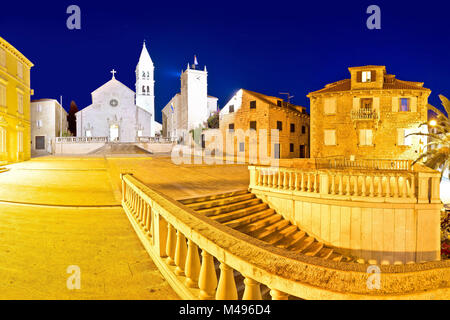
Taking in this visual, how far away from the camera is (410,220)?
335 inches

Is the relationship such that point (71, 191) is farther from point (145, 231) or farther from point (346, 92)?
point (346, 92)

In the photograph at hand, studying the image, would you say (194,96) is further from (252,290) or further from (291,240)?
(252,290)

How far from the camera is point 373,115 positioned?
24812 millimetres

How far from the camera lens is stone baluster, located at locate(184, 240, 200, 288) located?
9.02 feet

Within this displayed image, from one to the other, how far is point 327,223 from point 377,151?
20.6m

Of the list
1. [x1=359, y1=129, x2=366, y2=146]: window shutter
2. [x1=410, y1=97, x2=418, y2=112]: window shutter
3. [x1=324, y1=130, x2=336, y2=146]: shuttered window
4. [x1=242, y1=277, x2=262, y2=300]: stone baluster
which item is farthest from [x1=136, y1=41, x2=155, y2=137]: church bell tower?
[x1=242, y1=277, x2=262, y2=300]: stone baluster

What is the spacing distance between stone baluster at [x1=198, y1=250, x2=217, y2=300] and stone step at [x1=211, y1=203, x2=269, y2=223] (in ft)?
14.8

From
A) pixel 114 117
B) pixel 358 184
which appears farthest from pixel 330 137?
pixel 114 117

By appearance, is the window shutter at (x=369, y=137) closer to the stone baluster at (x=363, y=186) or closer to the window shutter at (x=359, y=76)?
the window shutter at (x=359, y=76)

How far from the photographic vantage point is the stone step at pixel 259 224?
24.1ft

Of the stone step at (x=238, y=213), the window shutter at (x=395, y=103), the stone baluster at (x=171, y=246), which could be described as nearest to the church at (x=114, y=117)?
the window shutter at (x=395, y=103)

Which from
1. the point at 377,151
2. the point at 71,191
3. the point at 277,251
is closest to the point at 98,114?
→ the point at 71,191

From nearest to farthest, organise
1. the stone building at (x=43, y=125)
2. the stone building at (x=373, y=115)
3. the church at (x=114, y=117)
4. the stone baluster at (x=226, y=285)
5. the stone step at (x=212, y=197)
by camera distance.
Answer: the stone baluster at (x=226, y=285) → the stone step at (x=212, y=197) → the stone building at (x=373, y=115) → the stone building at (x=43, y=125) → the church at (x=114, y=117)
